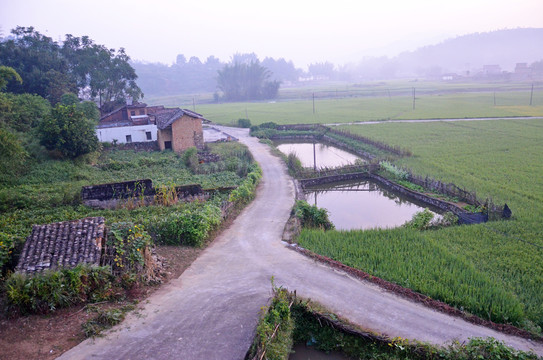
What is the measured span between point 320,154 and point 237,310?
24765mm

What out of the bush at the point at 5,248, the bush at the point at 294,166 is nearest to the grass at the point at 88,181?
the bush at the point at 5,248

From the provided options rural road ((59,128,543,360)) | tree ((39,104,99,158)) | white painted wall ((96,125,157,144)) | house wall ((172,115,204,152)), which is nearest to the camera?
rural road ((59,128,543,360))

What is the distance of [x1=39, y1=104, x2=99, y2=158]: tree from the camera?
23.5 m

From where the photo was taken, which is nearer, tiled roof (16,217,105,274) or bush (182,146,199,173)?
tiled roof (16,217,105,274)

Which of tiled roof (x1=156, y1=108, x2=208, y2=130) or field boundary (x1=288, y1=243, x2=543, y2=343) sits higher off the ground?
tiled roof (x1=156, y1=108, x2=208, y2=130)

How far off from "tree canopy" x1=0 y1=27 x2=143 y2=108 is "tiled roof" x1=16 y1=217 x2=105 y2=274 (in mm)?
32001

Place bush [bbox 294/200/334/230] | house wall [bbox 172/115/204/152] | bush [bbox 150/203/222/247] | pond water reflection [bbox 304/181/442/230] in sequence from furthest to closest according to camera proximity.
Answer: house wall [bbox 172/115/204/152] < pond water reflection [bbox 304/181/442/230] < bush [bbox 294/200/334/230] < bush [bbox 150/203/222/247]

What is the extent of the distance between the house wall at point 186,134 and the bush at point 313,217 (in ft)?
55.3

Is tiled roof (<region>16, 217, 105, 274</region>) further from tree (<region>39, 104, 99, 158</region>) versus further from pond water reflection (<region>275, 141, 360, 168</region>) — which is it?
pond water reflection (<region>275, 141, 360, 168</region>)

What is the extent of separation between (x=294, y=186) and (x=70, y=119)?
15136 millimetres

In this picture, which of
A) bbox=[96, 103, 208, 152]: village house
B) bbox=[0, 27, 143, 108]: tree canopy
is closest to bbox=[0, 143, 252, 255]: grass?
bbox=[96, 103, 208, 152]: village house

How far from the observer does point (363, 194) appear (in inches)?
867

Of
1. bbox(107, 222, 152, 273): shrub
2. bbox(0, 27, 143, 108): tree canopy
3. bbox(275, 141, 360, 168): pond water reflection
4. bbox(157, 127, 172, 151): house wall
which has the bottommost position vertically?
bbox(275, 141, 360, 168): pond water reflection

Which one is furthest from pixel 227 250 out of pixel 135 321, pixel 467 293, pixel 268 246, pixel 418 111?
pixel 418 111
